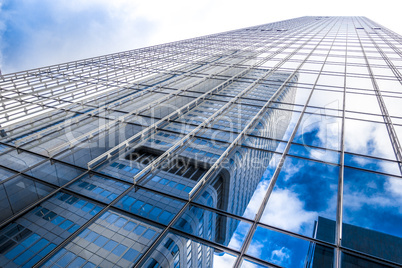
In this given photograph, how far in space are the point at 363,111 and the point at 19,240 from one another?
54.1 ft

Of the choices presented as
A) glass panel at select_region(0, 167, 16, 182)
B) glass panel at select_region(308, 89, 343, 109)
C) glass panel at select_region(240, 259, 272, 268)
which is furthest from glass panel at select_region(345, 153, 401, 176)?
glass panel at select_region(0, 167, 16, 182)

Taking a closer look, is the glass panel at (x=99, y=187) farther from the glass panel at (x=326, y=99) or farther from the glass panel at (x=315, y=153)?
the glass panel at (x=326, y=99)

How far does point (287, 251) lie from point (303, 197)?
2464mm

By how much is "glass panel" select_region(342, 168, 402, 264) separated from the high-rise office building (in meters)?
0.04

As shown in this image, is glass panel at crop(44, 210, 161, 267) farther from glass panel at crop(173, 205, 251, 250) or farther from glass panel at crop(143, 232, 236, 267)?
glass panel at crop(173, 205, 251, 250)

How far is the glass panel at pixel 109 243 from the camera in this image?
645 centimetres

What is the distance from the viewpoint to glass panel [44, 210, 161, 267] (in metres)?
6.45

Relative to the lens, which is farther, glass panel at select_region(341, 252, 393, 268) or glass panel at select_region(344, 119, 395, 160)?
glass panel at select_region(344, 119, 395, 160)

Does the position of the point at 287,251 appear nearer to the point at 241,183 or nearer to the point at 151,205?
the point at 241,183

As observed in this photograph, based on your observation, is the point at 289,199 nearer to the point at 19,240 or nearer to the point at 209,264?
the point at 209,264

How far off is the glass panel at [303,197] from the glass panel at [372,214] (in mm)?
420

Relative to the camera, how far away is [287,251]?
21.1 ft

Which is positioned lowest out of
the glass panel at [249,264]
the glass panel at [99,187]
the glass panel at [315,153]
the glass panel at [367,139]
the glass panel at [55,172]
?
the glass panel at [249,264]

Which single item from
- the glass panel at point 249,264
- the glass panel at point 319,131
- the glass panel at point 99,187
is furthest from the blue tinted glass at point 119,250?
the glass panel at point 319,131
